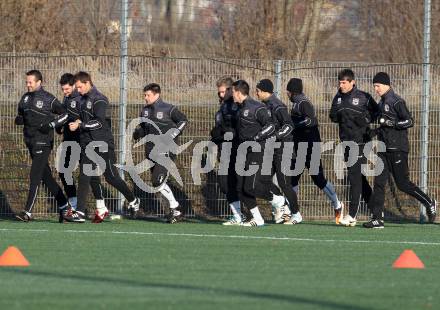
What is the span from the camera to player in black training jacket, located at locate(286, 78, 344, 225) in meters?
17.8

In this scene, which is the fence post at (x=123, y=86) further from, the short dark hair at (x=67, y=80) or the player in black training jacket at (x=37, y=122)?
the player in black training jacket at (x=37, y=122)

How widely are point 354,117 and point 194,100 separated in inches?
109

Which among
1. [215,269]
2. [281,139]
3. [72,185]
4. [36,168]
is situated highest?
[281,139]

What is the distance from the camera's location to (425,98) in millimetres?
19094

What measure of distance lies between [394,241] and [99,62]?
6037mm

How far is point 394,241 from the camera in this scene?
48.5ft

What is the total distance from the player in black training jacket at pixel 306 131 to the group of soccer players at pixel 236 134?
0.05 ft

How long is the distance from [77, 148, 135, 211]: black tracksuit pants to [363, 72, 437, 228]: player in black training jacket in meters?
3.35

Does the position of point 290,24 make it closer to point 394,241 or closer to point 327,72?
point 327,72

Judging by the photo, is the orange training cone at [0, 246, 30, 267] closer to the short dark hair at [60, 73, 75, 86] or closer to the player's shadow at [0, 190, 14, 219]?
the short dark hair at [60, 73, 75, 86]

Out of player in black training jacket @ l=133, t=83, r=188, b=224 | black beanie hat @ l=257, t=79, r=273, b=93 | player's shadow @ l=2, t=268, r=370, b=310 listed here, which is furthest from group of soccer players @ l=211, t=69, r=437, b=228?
player's shadow @ l=2, t=268, r=370, b=310

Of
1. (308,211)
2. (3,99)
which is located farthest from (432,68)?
(3,99)

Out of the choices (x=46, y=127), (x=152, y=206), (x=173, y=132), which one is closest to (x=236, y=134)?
(x=173, y=132)

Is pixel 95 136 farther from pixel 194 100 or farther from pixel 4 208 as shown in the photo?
pixel 4 208
